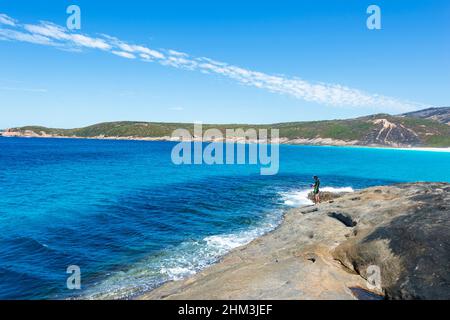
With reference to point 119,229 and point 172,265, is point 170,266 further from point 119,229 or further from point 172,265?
point 119,229

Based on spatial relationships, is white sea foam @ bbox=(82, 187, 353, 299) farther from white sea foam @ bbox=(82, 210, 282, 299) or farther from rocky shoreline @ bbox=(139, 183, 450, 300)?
rocky shoreline @ bbox=(139, 183, 450, 300)

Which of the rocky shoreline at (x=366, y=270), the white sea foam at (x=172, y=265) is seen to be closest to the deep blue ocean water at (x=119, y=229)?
the white sea foam at (x=172, y=265)

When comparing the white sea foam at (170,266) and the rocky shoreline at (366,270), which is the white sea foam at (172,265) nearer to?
the white sea foam at (170,266)

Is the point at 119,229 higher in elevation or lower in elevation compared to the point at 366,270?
lower

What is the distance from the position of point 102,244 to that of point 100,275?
20.4 ft

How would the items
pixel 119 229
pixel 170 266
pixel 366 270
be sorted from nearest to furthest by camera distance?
pixel 366 270
pixel 170 266
pixel 119 229

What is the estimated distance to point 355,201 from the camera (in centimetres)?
3366

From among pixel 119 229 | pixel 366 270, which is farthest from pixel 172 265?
pixel 366 270

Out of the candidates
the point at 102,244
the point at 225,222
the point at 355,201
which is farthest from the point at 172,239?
the point at 355,201

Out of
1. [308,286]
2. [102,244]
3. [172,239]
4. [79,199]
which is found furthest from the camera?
[79,199]

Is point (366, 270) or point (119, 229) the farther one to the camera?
point (119, 229)

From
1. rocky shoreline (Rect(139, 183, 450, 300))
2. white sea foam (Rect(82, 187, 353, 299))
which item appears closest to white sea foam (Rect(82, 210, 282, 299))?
white sea foam (Rect(82, 187, 353, 299))

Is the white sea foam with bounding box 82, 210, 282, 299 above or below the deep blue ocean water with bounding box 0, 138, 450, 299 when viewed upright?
below
